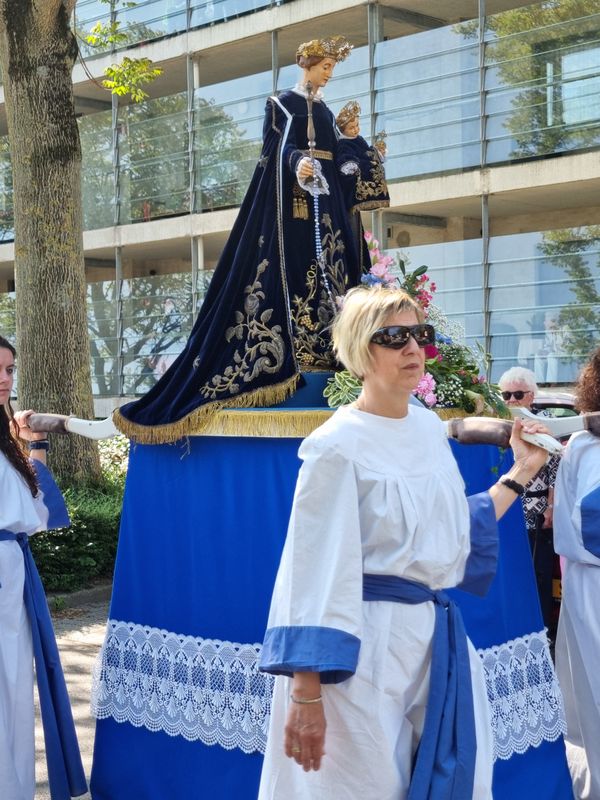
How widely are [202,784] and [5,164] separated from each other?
1844 centimetres

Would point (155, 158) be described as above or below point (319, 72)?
above

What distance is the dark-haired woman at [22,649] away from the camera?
15.2 ft

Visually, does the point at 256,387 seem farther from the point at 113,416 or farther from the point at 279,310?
the point at 113,416

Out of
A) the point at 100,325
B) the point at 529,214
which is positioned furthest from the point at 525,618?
the point at 100,325

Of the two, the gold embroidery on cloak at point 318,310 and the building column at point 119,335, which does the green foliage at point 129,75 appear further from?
the gold embroidery on cloak at point 318,310

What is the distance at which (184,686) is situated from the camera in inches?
187

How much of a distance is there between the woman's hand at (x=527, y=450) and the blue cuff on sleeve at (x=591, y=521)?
1213mm

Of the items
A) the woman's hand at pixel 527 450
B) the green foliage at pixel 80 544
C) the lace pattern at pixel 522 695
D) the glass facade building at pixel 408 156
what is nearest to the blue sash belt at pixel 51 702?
the lace pattern at pixel 522 695

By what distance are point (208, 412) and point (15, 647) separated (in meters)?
1.22

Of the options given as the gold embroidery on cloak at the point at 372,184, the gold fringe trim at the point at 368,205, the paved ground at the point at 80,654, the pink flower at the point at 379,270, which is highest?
the gold embroidery on cloak at the point at 372,184

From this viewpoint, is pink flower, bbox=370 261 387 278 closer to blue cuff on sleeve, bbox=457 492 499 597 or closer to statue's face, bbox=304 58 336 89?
statue's face, bbox=304 58 336 89

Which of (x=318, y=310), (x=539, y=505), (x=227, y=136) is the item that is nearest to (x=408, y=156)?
(x=227, y=136)

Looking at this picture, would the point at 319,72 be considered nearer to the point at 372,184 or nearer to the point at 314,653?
the point at 372,184

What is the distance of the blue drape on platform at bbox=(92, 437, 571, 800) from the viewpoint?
454cm
